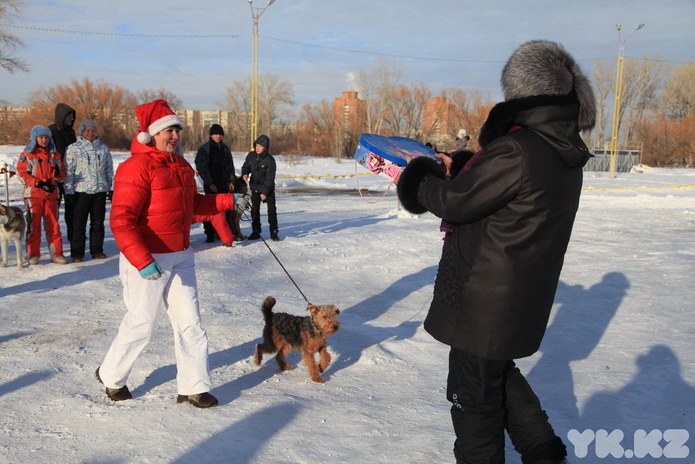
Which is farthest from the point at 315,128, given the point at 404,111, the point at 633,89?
the point at 633,89

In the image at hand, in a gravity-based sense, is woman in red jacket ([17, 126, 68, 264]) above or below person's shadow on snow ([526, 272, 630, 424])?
above

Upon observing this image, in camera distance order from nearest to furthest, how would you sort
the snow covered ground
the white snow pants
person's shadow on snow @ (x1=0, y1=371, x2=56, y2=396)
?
the snow covered ground < the white snow pants < person's shadow on snow @ (x1=0, y1=371, x2=56, y2=396)

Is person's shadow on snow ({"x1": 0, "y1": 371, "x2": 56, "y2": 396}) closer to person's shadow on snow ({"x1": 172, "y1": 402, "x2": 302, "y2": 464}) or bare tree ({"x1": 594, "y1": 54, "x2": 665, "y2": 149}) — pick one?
person's shadow on snow ({"x1": 172, "y1": 402, "x2": 302, "y2": 464})

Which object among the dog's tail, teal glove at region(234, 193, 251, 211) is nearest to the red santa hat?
teal glove at region(234, 193, 251, 211)

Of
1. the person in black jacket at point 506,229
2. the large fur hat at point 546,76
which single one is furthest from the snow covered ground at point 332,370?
the large fur hat at point 546,76

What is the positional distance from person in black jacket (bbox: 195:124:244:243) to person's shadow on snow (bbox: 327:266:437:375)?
11.9ft

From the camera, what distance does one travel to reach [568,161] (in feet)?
7.80

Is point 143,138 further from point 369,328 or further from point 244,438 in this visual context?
point 369,328

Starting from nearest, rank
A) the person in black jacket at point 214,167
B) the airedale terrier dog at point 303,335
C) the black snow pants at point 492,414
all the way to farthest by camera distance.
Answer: the black snow pants at point 492,414
the airedale terrier dog at point 303,335
the person in black jacket at point 214,167

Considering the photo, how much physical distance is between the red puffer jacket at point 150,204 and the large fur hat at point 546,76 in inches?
89.4

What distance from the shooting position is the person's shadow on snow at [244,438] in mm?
3148

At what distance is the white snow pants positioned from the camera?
11.9ft

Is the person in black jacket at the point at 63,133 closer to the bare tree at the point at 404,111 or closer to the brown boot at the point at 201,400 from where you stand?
the brown boot at the point at 201,400

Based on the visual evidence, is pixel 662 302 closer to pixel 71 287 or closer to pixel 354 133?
pixel 71 287
